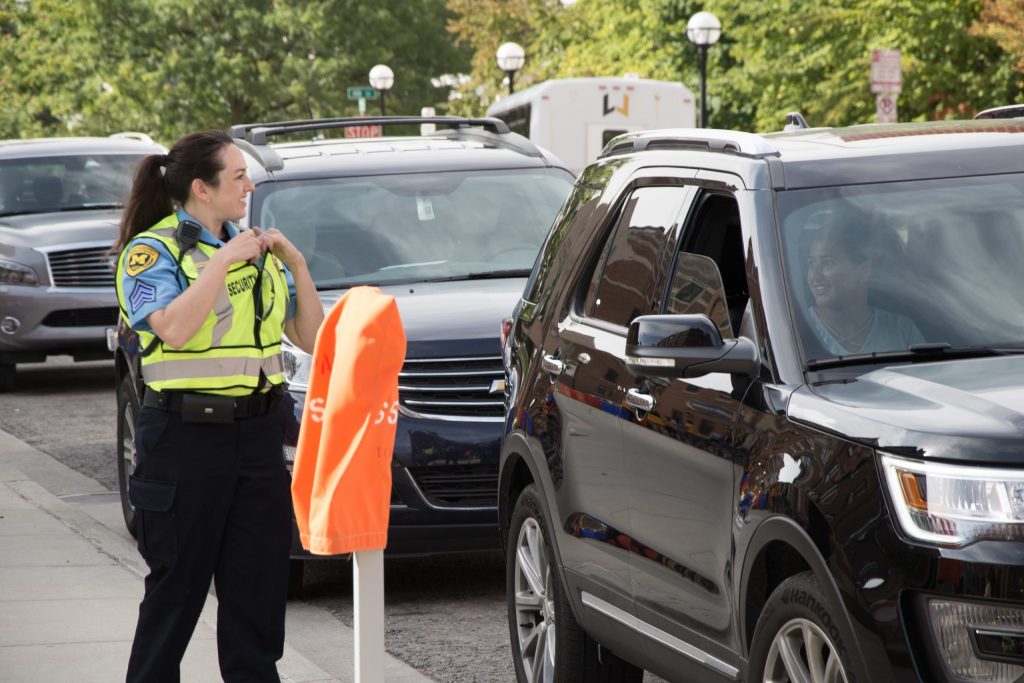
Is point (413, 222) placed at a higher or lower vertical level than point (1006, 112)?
lower

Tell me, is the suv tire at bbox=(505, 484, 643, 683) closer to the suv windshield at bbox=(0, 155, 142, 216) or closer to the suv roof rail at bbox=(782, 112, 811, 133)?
the suv roof rail at bbox=(782, 112, 811, 133)

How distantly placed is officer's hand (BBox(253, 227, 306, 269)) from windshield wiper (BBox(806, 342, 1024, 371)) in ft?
5.31

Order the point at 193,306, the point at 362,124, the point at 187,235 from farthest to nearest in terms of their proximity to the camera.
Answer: the point at 362,124, the point at 187,235, the point at 193,306

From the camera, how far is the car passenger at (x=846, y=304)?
4570 mm

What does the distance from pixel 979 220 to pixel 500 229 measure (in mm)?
4679

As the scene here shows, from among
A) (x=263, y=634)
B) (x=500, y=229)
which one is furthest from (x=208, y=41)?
(x=263, y=634)

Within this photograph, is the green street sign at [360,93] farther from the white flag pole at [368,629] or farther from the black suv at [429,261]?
the white flag pole at [368,629]

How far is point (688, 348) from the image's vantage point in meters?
4.57

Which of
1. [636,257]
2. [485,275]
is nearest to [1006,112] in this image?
Answer: [636,257]

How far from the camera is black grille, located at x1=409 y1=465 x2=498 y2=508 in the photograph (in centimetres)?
776

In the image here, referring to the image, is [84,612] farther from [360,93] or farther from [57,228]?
[360,93]

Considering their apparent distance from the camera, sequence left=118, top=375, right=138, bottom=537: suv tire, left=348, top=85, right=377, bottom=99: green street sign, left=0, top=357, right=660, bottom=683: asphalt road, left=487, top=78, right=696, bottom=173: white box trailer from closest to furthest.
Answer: left=0, top=357, right=660, bottom=683: asphalt road
left=118, top=375, right=138, bottom=537: suv tire
left=487, top=78, right=696, bottom=173: white box trailer
left=348, top=85, right=377, bottom=99: green street sign

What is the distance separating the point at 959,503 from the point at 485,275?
5368mm

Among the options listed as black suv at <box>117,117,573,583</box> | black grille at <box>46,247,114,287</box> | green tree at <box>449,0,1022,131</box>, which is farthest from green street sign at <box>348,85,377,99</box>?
black suv at <box>117,117,573,583</box>
